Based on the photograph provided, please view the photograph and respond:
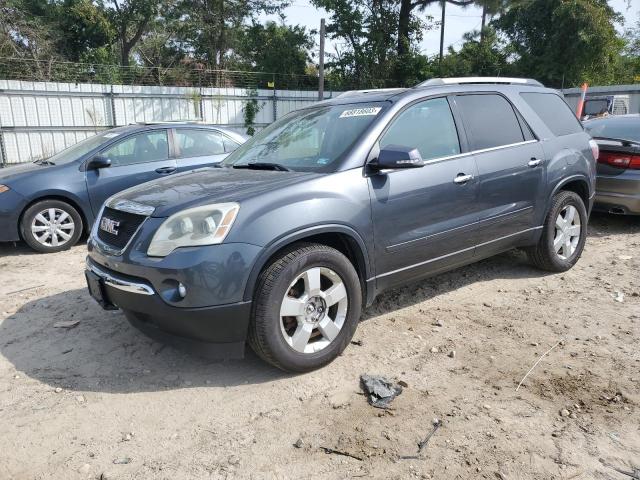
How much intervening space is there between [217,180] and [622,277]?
3963 millimetres

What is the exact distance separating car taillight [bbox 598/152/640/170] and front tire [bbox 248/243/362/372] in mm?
4825

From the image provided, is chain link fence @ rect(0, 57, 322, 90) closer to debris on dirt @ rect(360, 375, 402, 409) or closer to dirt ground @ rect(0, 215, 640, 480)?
dirt ground @ rect(0, 215, 640, 480)

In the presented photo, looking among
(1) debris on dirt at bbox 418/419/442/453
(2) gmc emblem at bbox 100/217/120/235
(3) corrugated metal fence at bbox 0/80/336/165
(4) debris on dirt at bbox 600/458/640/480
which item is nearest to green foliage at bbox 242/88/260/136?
(3) corrugated metal fence at bbox 0/80/336/165

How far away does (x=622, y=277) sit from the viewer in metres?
4.98

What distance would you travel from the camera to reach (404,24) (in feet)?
87.5

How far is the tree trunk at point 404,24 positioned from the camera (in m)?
26.5

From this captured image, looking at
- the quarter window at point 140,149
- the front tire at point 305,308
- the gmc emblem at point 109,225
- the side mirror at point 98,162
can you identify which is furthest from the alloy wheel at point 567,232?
the side mirror at point 98,162

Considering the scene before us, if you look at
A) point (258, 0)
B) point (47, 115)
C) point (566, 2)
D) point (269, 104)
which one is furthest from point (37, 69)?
point (566, 2)

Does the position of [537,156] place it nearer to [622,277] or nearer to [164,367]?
[622,277]

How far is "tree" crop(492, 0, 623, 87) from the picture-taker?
947 inches

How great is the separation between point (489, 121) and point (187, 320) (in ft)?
9.70

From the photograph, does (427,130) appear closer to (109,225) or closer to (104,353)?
(109,225)

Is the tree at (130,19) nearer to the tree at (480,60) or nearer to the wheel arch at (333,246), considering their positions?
the tree at (480,60)

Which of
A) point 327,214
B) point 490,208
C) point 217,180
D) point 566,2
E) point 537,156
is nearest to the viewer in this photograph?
point 327,214
